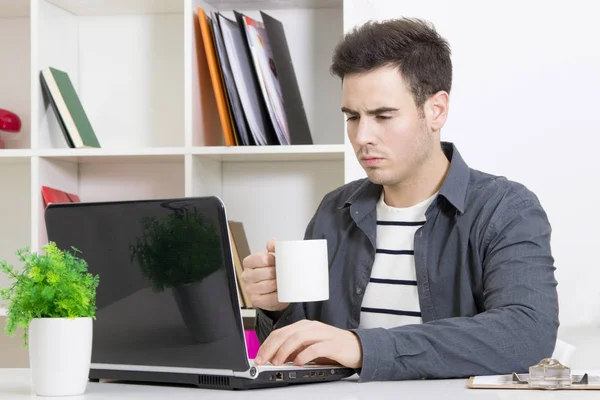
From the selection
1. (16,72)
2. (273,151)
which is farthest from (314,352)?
(16,72)

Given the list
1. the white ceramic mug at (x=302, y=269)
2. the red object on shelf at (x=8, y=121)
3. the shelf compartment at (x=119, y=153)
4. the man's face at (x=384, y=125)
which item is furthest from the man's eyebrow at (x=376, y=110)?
the red object on shelf at (x=8, y=121)

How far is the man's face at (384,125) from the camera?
1707 mm

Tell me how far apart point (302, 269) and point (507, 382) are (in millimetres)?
346

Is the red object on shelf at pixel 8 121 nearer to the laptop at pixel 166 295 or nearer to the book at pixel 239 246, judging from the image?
the book at pixel 239 246

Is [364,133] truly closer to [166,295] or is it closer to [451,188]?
[451,188]

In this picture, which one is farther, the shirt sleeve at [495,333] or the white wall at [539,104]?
the white wall at [539,104]

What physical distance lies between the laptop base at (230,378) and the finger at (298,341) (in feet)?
0.09

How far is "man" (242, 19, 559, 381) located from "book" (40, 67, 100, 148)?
792 millimetres

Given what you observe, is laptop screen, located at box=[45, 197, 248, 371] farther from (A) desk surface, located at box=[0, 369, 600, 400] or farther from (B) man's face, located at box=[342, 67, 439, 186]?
(B) man's face, located at box=[342, 67, 439, 186]

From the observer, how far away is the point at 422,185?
71.5 inches

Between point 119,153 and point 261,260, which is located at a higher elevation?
point 119,153

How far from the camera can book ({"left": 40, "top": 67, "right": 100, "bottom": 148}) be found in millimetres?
2359

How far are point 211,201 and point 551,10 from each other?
158 cm

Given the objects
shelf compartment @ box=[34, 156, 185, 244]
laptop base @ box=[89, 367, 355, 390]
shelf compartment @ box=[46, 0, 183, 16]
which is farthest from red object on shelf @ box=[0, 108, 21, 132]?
laptop base @ box=[89, 367, 355, 390]
